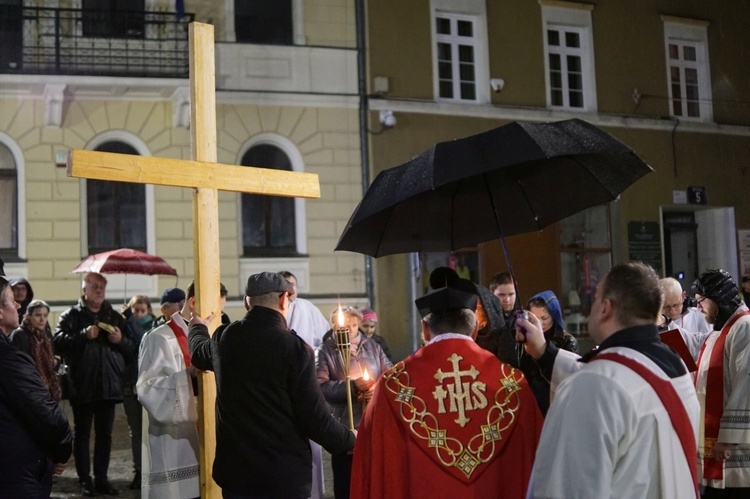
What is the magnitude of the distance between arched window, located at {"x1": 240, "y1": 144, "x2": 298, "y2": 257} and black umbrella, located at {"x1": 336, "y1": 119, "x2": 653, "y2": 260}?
37.7 ft

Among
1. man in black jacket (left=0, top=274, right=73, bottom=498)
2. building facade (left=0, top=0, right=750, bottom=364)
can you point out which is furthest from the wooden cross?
building facade (left=0, top=0, right=750, bottom=364)

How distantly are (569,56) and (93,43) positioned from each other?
390 inches

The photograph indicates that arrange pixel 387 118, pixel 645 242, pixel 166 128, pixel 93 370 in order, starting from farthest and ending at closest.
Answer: pixel 645 242, pixel 387 118, pixel 166 128, pixel 93 370

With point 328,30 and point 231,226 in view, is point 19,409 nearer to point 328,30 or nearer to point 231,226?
point 231,226

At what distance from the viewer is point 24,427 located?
14.4 ft

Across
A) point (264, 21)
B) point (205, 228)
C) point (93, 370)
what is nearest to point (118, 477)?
point (93, 370)

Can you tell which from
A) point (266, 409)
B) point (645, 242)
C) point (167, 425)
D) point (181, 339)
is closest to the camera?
point (266, 409)

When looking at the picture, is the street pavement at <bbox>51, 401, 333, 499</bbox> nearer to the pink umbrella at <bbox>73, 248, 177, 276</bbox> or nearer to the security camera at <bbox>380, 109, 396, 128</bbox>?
the pink umbrella at <bbox>73, 248, 177, 276</bbox>

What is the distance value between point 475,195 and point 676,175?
53.7 feet

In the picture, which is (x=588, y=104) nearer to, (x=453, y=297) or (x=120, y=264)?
(x=120, y=264)

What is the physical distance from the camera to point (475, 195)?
4535mm

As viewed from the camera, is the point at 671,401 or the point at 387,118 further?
the point at 387,118

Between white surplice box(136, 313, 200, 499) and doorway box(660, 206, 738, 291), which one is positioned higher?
doorway box(660, 206, 738, 291)

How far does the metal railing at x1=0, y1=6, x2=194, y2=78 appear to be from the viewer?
48.8 feet
